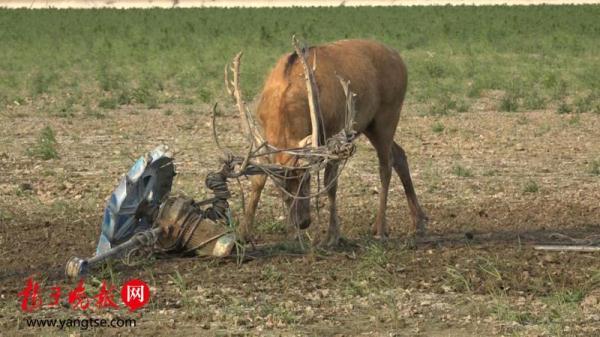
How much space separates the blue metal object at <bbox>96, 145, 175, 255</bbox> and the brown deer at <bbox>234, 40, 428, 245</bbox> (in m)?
0.76

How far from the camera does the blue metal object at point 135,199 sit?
975 centimetres

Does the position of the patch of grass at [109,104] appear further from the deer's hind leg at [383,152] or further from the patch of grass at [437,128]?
the deer's hind leg at [383,152]

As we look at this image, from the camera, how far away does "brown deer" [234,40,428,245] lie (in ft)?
33.4

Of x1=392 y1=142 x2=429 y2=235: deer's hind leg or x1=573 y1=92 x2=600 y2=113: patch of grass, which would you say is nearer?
x1=392 y1=142 x2=429 y2=235: deer's hind leg

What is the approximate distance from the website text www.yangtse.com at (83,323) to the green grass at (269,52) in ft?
43.4

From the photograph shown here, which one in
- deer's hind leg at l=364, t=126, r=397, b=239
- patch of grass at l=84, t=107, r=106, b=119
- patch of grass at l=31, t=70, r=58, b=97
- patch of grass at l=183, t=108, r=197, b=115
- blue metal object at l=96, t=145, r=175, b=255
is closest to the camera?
blue metal object at l=96, t=145, r=175, b=255

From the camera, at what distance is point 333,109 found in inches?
423

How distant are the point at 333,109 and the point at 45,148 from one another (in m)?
6.30

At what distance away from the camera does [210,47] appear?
→ 41.5 metres

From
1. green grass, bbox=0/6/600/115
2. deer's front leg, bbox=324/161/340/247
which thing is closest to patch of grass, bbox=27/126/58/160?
green grass, bbox=0/6/600/115

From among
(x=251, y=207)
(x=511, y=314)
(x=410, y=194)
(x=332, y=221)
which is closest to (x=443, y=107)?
(x=410, y=194)

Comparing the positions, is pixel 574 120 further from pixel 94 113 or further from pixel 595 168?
pixel 94 113

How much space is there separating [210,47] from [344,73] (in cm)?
3062

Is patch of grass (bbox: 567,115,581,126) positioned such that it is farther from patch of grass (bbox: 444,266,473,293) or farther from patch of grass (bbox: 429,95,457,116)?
patch of grass (bbox: 444,266,473,293)
